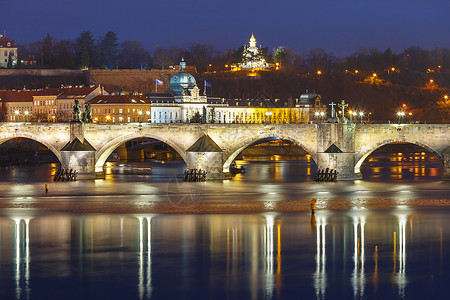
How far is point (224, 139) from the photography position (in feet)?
194

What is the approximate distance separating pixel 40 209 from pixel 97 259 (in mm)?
13292

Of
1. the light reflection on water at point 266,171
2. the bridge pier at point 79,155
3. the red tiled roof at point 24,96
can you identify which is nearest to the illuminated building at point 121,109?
the red tiled roof at point 24,96

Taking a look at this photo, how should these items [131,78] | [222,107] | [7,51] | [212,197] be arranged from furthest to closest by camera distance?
[7,51], [131,78], [222,107], [212,197]

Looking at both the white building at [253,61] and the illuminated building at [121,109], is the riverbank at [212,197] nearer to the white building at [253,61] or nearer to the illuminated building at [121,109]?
the illuminated building at [121,109]

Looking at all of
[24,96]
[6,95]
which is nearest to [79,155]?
[24,96]

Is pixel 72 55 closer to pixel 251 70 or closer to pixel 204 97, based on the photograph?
pixel 251 70

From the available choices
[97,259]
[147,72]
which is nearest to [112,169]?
[97,259]

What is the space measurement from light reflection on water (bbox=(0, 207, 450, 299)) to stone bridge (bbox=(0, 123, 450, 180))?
16.4m

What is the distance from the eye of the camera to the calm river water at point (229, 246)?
27500 mm

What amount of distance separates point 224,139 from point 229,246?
2600 cm

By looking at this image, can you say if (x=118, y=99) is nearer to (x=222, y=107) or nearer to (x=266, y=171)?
(x=222, y=107)

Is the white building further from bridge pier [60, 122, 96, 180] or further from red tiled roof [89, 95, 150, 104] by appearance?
bridge pier [60, 122, 96, 180]

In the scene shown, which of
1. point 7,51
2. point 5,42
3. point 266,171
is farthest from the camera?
point 5,42

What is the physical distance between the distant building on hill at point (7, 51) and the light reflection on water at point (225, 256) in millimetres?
131451
